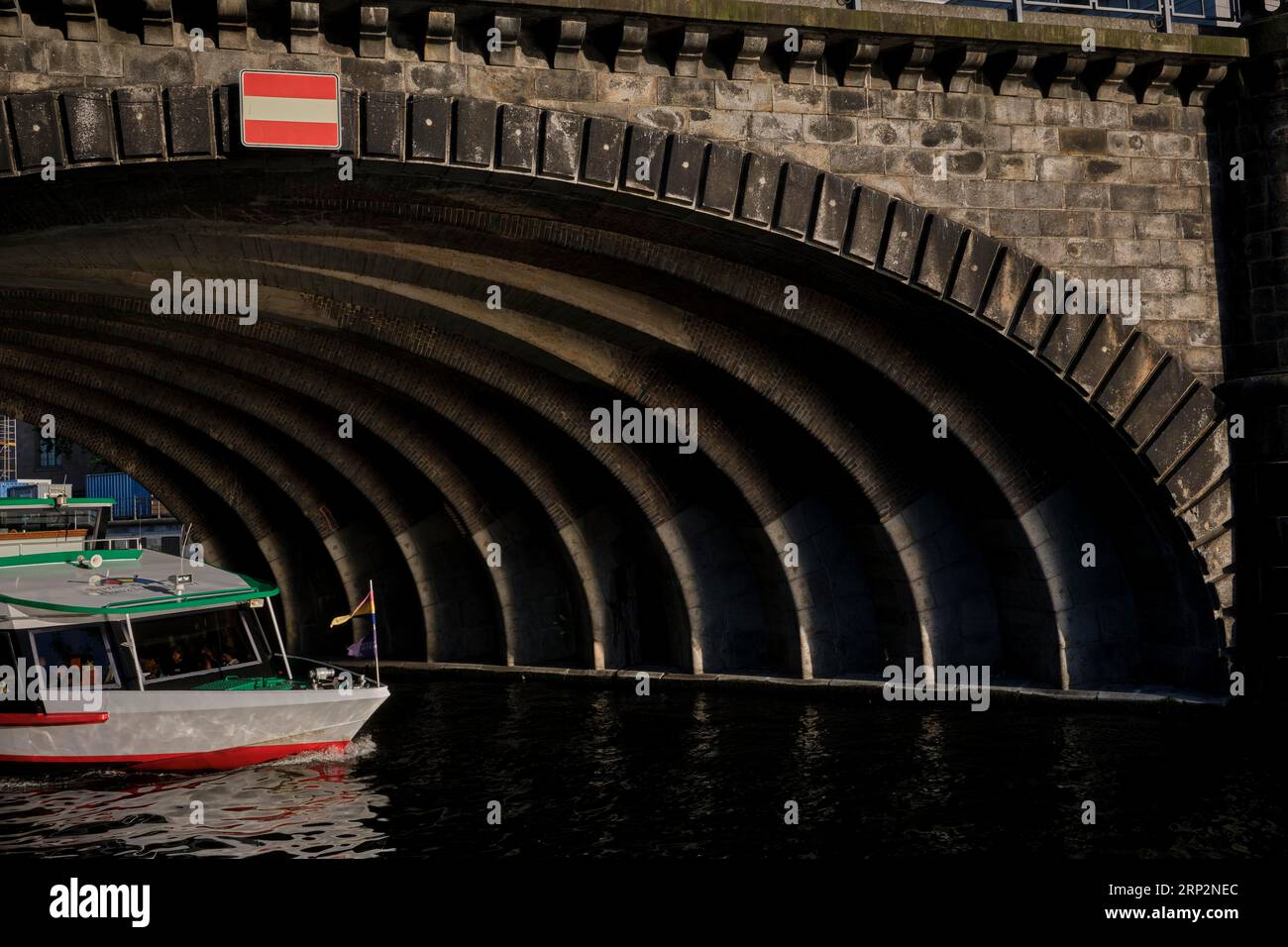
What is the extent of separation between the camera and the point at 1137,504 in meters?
17.8

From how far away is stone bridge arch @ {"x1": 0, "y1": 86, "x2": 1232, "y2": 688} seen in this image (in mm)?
14375

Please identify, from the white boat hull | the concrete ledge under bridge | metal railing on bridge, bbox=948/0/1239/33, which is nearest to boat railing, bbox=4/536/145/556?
the white boat hull

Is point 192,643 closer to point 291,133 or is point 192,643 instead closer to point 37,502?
point 37,502

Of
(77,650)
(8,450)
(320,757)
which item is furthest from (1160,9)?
(8,450)

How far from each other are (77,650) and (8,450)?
2274 inches

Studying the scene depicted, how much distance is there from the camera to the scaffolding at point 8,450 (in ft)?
225


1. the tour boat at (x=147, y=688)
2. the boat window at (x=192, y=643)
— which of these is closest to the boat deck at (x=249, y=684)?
the tour boat at (x=147, y=688)

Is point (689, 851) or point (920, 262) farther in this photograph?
point (920, 262)

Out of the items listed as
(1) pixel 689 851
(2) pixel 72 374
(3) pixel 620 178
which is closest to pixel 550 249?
(3) pixel 620 178

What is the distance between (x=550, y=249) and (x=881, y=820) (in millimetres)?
8018

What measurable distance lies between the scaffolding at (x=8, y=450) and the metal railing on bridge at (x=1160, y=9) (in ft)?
207

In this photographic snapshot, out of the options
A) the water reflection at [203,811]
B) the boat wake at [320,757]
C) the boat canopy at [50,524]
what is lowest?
the water reflection at [203,811]

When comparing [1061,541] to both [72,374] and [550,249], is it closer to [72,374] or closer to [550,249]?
[550,249]

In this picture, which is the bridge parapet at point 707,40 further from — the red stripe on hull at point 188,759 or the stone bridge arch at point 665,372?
the red stripe on hull at point 188,759
